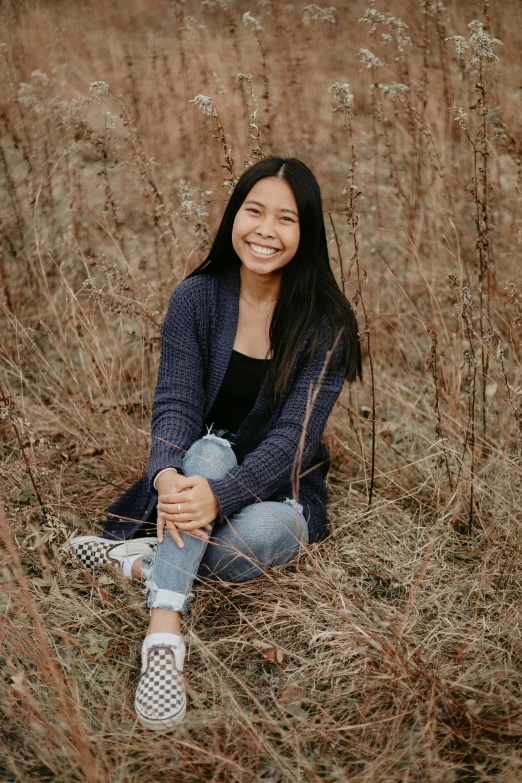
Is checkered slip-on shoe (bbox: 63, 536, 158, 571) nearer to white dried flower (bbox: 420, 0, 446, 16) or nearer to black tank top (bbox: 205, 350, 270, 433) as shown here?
black tank top (bbox: 205, 350, 270, 433)

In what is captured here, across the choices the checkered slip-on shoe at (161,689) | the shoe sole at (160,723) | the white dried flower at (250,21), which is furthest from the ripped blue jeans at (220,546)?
the white dried flower at (250,21)

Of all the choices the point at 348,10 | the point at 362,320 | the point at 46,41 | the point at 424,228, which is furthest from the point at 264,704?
the point at 348,10

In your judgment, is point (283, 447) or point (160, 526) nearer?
point (160, 526)

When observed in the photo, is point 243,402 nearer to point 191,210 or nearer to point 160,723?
point 191,210

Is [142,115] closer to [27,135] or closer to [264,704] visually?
[27,135]

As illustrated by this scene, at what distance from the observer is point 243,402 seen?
2252 mm

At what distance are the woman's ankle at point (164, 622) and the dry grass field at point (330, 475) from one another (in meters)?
0.12

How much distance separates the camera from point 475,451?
2.27 m

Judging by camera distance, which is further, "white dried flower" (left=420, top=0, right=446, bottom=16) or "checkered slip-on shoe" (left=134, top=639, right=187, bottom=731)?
"white dried flower" (left=420, top=0, right=446, bottom=16)

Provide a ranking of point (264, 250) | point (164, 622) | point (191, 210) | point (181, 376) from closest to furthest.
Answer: point (164, 622) < point (264, 250) < point (181, 376) < point (191, 210)

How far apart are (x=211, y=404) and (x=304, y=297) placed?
49 cm

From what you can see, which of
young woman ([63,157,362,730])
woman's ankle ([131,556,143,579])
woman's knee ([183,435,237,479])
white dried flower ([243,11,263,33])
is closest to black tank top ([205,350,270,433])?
young woman ([63,157,362,730])

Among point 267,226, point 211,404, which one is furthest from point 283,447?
point 267,226

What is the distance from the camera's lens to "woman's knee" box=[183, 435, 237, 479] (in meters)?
1.98
